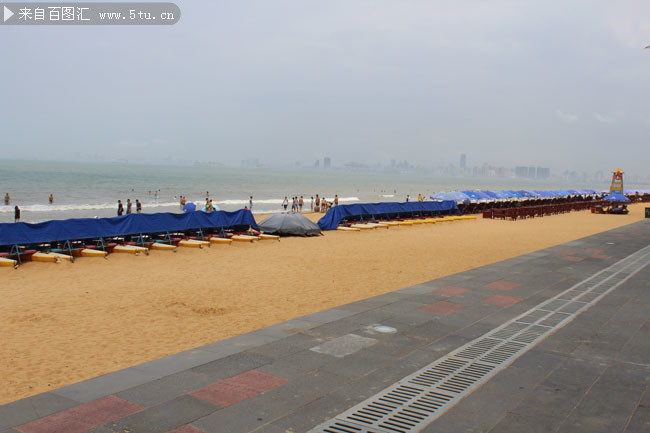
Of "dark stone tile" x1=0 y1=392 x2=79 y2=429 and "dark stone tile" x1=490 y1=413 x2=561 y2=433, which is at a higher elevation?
"dark stone tile" x1=490 y1=413 x2=561 y2=433

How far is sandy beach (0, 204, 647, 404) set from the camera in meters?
8.02

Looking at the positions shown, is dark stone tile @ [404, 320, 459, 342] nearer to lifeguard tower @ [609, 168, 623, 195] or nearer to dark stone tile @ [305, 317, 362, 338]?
dark stone tile @ [305, 317, 362, 338]

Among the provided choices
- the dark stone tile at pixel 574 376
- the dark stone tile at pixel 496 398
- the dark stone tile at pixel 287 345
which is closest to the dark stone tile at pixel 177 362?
the dark stone tile at pixel 287 345

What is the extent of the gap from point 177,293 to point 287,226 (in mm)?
12336

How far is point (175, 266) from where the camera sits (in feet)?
54.1

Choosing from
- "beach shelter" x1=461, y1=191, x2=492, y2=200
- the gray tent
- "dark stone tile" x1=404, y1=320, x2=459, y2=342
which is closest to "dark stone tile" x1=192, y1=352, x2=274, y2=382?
"dark stone tile" x1=404, y1=320, x2=459, y2=342

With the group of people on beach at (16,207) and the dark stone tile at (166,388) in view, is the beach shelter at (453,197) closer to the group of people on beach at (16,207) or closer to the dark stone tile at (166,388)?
the group of people on beach at (16,207)

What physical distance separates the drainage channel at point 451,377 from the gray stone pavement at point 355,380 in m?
0.15

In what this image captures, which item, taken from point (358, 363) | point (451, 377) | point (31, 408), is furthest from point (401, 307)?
point (31, 408)

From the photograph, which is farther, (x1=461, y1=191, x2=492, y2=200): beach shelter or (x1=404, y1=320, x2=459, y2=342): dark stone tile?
(x1=461, y1=191, x2=492, y2=200): beach shelter

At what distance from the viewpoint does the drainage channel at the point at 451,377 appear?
5.57m

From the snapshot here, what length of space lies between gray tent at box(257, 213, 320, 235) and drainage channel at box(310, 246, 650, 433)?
49.0ft

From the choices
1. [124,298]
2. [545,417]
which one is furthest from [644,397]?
[124,298]

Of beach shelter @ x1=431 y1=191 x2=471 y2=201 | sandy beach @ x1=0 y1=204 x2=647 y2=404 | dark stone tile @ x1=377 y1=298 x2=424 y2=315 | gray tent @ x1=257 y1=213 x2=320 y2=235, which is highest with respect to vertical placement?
beach shelter @ x1=431 y1=191 x2=471 y2=201
